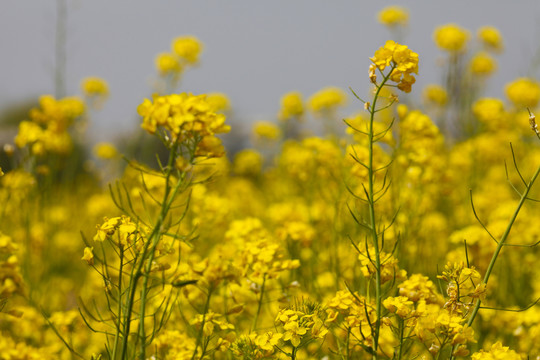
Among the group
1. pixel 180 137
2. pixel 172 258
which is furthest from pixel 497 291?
pixel 180 137

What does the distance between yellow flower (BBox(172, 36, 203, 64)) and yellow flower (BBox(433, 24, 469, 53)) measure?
7.32ft

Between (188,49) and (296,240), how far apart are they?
2.53 metres

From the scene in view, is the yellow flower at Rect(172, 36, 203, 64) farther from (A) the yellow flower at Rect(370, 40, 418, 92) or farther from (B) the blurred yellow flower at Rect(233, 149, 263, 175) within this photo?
(A) the yellow flower at Rect(370, 40, 418, 92)

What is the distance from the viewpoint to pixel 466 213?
4.37 m

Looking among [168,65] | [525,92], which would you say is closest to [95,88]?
[168,65]

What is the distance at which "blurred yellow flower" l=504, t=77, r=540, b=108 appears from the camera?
5461 mm

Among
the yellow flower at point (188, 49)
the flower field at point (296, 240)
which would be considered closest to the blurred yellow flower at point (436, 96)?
the flower field at point (296, 240)

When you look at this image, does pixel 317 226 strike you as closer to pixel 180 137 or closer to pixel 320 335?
pixel 320 335

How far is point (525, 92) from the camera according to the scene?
215 inches

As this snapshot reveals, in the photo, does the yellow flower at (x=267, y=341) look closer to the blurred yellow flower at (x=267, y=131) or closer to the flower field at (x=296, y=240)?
the flower field at (x=296, y=240)

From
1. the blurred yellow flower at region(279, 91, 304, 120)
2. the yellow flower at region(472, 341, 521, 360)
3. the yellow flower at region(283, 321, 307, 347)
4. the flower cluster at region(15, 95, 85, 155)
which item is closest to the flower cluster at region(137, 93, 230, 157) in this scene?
the yellow flower at region(283, 321, 307, 347)

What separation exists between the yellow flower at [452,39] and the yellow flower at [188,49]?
223 centimetres

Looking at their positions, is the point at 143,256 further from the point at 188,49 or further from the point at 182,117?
the point at 188,49

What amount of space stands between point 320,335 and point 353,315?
0.43 ft
